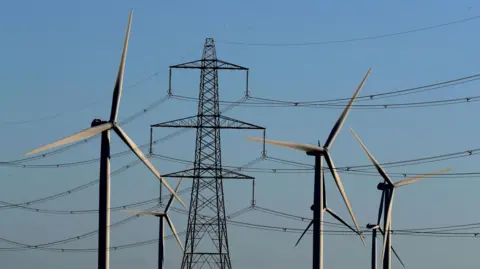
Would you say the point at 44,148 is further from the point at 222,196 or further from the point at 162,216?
the point at 162,216

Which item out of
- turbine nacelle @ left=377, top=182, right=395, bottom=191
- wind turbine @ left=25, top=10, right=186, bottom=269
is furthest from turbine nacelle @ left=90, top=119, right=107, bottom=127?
turbine nacelle @ left=377, top=182, right=395, bottom=191

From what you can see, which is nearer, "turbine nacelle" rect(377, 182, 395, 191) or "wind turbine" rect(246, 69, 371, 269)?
"wind turbine" rect(246, 69, 371, 269)

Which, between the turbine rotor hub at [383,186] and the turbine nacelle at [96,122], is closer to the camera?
the turbine nacelle at [96,122]

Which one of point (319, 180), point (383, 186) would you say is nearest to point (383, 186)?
point (383, 186)

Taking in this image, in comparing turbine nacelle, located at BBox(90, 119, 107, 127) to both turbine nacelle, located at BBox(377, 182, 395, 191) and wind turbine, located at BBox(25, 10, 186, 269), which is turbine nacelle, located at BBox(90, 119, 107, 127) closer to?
wind turbine, located at BBox(25, 10, 186, 269)

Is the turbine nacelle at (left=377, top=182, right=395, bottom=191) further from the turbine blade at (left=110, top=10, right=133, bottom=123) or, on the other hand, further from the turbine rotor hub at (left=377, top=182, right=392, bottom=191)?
the turbine blade at (left=110, top=10, right=133, bottom=123)

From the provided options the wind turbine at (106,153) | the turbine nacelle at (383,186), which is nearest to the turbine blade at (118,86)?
the wind turbine at (106,153)

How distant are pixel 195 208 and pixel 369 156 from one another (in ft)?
53.3

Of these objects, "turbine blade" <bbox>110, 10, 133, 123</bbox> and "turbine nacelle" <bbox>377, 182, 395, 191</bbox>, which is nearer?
"turbine blade" <bbox>110, 10, 133, 123</bbox>

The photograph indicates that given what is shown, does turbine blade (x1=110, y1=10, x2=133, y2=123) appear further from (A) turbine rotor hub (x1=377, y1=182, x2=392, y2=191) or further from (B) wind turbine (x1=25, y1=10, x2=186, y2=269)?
(A) turbine rotor hub (x1=377, y1=182, x2=392, y2=191)

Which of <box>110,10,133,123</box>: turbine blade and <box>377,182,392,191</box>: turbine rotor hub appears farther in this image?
<box>377,182,392,191</box>: turbine rotor hub

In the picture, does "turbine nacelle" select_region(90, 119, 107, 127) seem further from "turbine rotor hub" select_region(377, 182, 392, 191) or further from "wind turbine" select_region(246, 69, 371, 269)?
"turbine rotor hub" select_region(377, 182, 392, 191)

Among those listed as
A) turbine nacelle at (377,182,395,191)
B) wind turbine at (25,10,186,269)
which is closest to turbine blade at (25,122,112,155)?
wind turbine at (25,10,186,269)

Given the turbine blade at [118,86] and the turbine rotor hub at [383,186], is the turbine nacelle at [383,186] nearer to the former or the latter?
the turbine rotor hub at [383,186]
